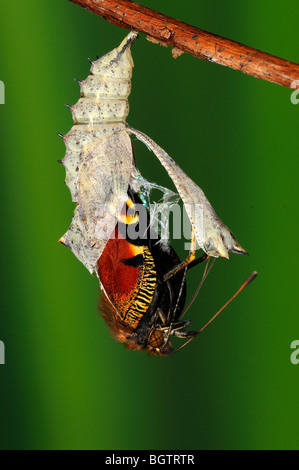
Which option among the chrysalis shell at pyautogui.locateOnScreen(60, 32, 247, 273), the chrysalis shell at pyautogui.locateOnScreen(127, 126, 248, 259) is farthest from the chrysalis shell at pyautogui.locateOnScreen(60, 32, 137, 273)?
the chrysalis shell at pyautogui.locateOnScreen(127, 126, 248, 259)

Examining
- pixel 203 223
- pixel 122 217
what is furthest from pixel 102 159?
pixel 203 223

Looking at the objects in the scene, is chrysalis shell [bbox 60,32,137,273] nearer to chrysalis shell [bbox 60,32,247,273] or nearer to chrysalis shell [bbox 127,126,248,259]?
chrysalis shell [bbox 60,32,247,273]

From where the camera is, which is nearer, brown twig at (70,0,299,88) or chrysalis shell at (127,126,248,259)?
brown twig at (70,0,299,88)

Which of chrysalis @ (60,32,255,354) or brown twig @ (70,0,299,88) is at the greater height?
brown twig @ (70,0,299,88)

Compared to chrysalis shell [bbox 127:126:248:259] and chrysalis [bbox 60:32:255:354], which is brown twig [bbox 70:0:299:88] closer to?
chrysalis [bbox 60:32:255:354]

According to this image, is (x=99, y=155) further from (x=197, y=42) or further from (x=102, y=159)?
(x=197, y=42)

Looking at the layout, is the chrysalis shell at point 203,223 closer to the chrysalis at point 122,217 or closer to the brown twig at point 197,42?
the chrysalis at point 122,217

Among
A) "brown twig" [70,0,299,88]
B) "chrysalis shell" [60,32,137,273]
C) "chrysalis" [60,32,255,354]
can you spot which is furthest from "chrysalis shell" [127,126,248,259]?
"brown twig" [70,0,299,88]

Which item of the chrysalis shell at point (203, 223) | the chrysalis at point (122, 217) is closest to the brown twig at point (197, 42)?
the chrysalis at point (122, 217)
